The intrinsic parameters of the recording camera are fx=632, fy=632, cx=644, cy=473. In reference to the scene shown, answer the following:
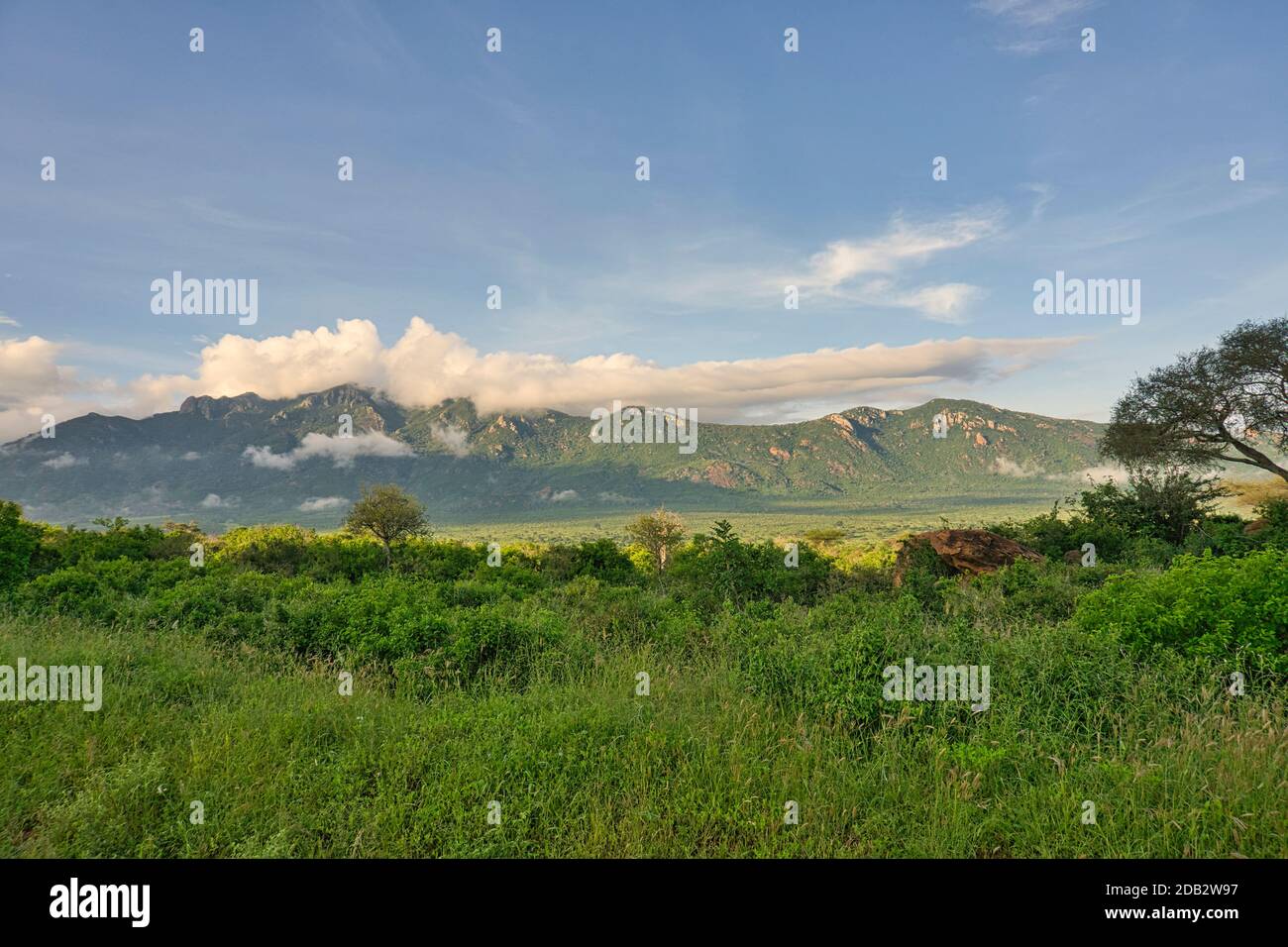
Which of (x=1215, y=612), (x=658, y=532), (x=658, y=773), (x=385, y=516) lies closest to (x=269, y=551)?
(x=385, y=516)

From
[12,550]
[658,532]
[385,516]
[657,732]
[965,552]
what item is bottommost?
[658,532]

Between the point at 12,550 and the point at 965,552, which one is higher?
the point at 12,550

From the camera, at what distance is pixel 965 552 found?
16062mm

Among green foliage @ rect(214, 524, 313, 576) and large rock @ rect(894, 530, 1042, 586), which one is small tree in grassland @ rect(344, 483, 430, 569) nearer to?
green foliage @ rect(214, 524, 313, 576)

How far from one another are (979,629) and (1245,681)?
262cm

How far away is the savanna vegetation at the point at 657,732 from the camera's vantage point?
422cm

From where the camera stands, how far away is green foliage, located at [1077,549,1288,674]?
6.52 m

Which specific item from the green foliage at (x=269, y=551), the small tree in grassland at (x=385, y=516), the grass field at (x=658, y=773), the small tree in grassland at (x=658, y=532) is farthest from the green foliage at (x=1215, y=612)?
the small tree in grassland at (x=385, y=516)

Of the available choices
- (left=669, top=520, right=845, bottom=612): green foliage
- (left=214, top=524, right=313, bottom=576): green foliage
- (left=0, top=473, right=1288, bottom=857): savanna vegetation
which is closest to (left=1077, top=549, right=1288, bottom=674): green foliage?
(left=0, top=473, right=1288, bottom=857): savanna vegetation

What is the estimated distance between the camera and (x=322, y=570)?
19.4 metres

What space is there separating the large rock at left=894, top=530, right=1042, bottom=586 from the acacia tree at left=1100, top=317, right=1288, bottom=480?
52.3ft

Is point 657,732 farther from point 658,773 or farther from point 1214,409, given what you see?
Result: point 1214,409

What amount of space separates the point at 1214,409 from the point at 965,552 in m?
19.5
